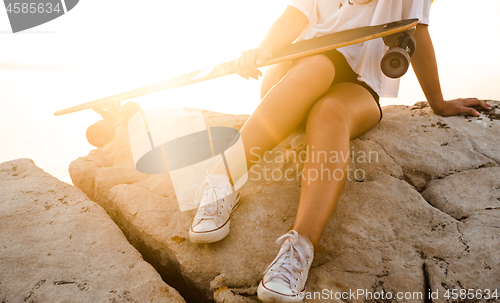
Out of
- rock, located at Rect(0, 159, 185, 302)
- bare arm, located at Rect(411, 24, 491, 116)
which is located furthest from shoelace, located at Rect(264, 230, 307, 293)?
bare arm, located at Rect(411, 24, 491, 116)

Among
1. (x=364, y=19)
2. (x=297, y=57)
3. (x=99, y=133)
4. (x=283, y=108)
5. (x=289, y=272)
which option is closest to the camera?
(x=289, y=272)

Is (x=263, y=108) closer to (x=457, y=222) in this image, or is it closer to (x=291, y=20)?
(x=291, y=20)

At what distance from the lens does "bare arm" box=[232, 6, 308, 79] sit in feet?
4.56

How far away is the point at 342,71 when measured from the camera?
150 centimetres

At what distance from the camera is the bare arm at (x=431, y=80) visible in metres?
1.48

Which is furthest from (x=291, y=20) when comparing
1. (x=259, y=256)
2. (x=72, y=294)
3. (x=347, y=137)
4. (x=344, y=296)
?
(x=72, y=294)

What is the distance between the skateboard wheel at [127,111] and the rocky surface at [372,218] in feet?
1.49

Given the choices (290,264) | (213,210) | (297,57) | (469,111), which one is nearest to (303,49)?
(297,57)

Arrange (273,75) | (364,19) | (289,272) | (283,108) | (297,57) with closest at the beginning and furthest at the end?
(289,272) < (283,108) < (297,57) < (364,19) < (273,75)

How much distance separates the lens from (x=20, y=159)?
1845mm

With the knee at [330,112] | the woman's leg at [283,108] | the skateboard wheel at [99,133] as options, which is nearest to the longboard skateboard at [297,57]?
the skateboard wheel at [99,133]

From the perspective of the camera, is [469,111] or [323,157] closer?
[323,157]

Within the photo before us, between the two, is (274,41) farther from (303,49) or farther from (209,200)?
(209,200)

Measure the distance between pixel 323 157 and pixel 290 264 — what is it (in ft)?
1.36
